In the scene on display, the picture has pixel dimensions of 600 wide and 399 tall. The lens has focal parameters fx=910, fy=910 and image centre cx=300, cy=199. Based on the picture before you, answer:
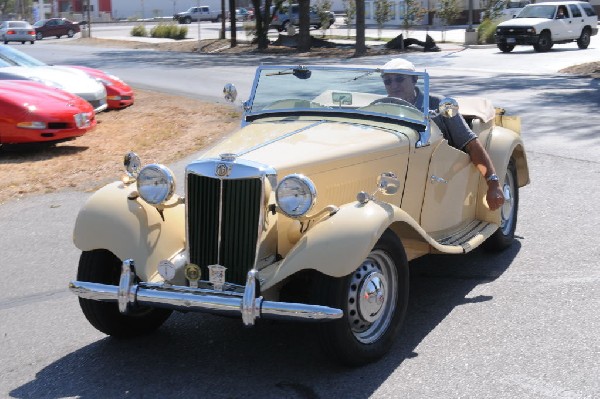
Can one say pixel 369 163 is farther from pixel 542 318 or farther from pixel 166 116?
pixel 166 116

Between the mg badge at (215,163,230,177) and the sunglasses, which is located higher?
the sunglasses

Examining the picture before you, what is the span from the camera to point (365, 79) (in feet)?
19.8

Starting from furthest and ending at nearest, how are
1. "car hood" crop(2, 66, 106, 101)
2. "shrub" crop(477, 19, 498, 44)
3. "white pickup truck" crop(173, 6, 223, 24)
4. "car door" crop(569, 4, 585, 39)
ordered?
1. "white pickup truck" crop(173, 6, 223, 24)
2. "shrub" crop(477, 19, 498, 44)
3. "car door" crop(569, 4, 585, 39)
4. "car hood" crop(2, 66, 106, 101)

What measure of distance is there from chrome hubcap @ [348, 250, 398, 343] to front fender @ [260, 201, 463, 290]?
192mm

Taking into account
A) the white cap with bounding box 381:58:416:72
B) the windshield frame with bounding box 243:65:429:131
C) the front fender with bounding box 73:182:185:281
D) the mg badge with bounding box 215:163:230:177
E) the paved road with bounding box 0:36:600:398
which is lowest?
the paved road with bounding box 0:36:600:398

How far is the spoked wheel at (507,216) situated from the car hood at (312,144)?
160cm

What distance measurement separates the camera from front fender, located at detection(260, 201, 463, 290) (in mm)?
4617

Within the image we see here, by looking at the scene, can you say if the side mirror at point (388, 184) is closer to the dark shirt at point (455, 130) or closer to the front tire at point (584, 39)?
the dark shirt at point (455, 130)

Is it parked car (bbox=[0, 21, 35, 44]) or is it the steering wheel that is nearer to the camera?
the steering wheel

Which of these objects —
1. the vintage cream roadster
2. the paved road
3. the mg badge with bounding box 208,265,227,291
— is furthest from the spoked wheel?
the mg badge with bounding box 208,265,227,291

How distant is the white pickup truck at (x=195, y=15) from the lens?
7862 centimetres

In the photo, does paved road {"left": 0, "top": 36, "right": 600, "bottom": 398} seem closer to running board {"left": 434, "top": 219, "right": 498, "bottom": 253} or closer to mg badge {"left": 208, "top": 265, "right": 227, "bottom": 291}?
running board {"left": 434, "top": 219, "right": 498, "bottom": 253}

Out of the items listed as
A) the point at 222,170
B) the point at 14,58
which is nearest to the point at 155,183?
the point at 222,170

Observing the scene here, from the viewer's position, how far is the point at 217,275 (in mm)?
4879
